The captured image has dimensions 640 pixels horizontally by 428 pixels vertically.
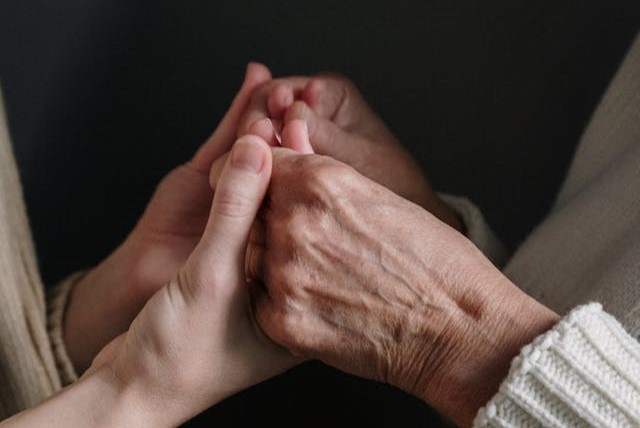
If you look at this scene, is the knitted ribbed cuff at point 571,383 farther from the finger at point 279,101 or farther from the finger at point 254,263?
the finger at point 279,101

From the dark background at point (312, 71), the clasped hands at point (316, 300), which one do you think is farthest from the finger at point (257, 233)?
the dark background at point (312, 71)

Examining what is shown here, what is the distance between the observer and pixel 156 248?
0.99m

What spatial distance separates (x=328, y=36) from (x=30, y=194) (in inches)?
17.7

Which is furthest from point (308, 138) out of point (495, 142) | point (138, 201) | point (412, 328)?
point (138, 201)

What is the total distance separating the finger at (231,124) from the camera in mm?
976

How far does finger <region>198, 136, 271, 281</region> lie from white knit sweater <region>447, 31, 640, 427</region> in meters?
0.23

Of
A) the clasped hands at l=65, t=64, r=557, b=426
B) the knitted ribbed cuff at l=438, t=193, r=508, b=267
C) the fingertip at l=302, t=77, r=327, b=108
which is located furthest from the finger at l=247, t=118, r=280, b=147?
the knitted ribbed cuff at l=438, t=193, r=508, b=267

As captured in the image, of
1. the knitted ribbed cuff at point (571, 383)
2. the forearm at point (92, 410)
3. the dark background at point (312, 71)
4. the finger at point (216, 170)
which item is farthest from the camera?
the dark background at point (312, 71)

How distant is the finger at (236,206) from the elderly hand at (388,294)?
23 millimetres

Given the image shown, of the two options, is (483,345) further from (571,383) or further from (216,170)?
(216,170)

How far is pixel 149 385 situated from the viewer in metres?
0.79

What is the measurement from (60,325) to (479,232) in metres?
0.46

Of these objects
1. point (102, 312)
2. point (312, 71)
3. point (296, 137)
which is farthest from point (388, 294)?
point (312, 71)

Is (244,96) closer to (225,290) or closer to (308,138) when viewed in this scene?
→ (308,138)
